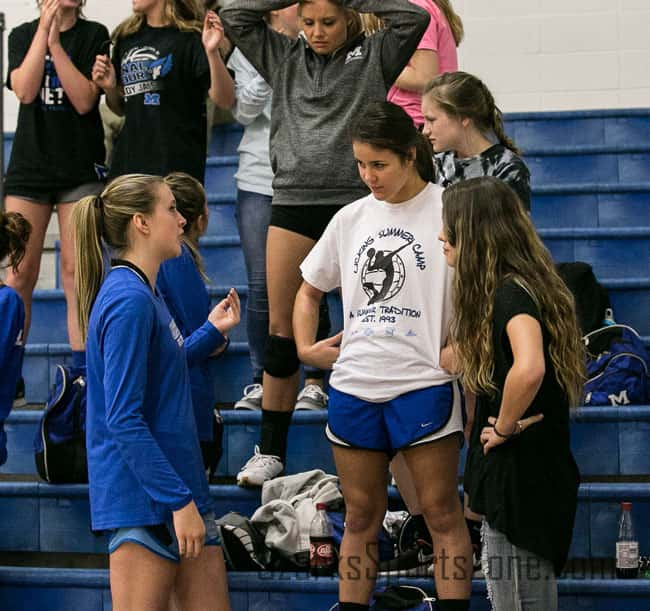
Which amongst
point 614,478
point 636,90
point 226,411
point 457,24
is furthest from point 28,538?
point 636,90

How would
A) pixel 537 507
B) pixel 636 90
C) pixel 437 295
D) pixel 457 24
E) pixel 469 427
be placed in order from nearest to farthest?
pixel 537 507, pixel 437 295, pixel 469 427, pixel 457 24, pixel 636 90

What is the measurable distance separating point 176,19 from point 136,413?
7.39 ft

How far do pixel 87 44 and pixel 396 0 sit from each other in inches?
57.3

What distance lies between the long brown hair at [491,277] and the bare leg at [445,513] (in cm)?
21

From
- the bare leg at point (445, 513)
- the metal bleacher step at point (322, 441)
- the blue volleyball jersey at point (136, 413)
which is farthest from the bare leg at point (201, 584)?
the metal bleacher step at point (322, 441)

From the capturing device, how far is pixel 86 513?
12.1 ft

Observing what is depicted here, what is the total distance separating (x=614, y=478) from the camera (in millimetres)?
3689

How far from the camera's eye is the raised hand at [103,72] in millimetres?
4383

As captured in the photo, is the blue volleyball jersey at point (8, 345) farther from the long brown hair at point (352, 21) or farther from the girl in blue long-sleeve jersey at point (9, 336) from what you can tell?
the long brown hair at point (352, 21)

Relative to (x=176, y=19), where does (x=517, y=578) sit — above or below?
below

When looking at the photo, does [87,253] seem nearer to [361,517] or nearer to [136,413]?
[136,413]

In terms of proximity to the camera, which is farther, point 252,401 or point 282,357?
point 252,401

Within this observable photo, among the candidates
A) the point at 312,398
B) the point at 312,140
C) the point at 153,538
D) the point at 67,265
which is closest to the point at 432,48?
the point at 312,140

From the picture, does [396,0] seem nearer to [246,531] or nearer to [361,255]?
[361,255]
